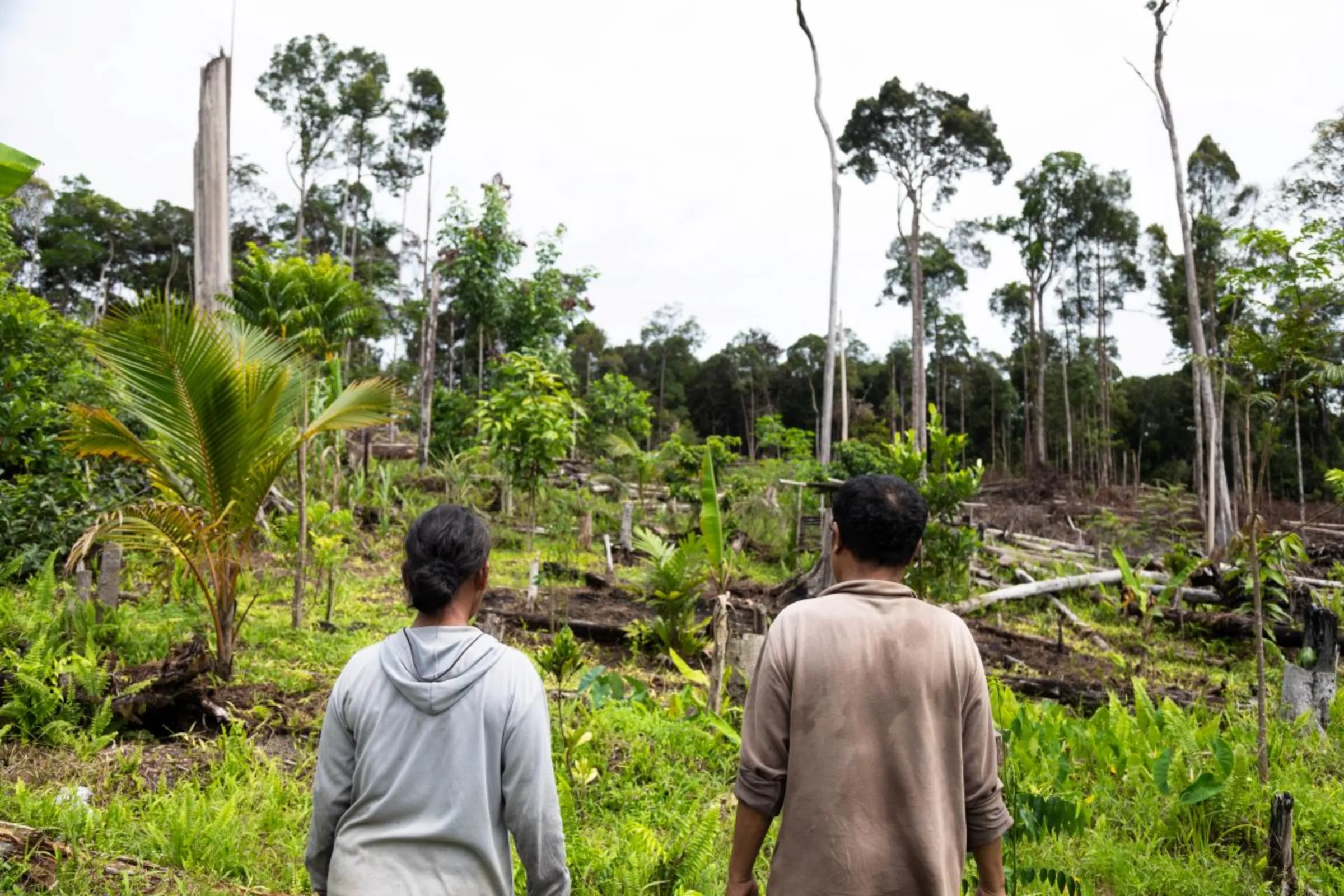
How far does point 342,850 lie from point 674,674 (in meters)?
5.42

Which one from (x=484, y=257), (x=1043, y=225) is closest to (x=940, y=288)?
(x=1043, y=225)

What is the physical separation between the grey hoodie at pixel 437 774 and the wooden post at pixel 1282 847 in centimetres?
303

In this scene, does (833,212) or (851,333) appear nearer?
(833,212)

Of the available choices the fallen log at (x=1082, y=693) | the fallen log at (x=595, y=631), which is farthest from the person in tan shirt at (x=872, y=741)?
the fallen log at (x=595, y=631)

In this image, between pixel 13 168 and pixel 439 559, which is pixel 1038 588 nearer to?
pixel 439 559

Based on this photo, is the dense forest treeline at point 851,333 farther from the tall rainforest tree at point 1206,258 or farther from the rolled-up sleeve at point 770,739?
the rolled-up sleeve at point 770,739

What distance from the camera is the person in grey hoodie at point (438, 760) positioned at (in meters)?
1.63

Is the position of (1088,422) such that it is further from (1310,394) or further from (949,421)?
(1310,394)

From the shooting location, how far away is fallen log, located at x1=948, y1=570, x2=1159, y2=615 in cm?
950

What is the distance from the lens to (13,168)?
1904mm

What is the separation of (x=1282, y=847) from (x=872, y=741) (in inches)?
104

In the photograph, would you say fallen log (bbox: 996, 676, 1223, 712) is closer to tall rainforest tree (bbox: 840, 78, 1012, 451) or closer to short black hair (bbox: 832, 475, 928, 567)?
short black hair (bbox: 832, 475, 928, 567)

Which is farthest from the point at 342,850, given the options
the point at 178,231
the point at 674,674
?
the point at 178,231

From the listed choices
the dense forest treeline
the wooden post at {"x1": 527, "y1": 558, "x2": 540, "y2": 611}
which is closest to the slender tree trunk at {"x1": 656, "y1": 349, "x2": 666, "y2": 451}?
the dense forest treeline
